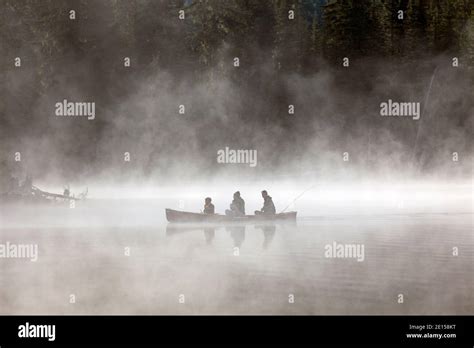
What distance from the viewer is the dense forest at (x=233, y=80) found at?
44.3m

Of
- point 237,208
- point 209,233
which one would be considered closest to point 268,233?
point 237,208

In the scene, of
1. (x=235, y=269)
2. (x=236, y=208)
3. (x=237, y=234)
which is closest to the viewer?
(x=235, y=269)

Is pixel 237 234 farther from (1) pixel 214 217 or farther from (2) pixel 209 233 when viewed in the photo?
(1) pixel 214 217

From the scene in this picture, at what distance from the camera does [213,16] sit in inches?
1898

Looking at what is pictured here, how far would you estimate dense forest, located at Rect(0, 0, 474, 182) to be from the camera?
44.3m

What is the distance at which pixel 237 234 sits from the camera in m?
27.5

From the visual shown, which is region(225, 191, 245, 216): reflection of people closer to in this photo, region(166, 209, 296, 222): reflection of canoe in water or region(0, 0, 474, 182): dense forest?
region(166, 209, 296, 222): reflection of canoe in water

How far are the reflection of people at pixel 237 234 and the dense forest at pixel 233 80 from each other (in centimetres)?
1638

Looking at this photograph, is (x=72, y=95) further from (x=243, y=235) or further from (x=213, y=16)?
(x=243, y=235)

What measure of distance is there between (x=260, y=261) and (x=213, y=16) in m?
30.4

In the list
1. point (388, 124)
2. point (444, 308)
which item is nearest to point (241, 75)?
point (388, 124)

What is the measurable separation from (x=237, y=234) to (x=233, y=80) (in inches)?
907

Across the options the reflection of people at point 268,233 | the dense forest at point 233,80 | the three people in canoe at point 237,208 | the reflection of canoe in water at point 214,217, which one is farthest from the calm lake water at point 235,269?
the dense forest at point 233,80
